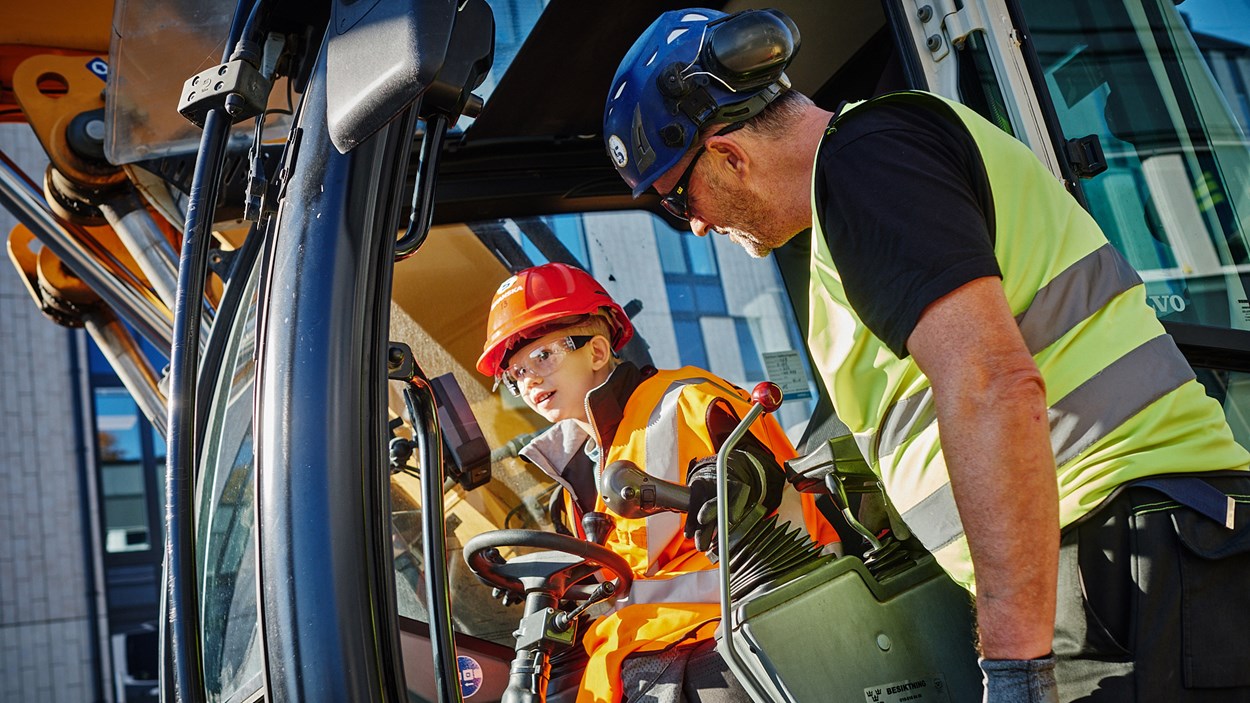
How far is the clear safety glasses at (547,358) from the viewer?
2648 mm

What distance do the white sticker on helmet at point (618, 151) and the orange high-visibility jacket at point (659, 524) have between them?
693 millimetres

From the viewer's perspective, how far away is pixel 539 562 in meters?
1.96

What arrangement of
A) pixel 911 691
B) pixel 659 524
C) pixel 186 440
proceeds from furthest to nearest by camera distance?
pixel 659 524, pixel 911 691, pixel 186 440

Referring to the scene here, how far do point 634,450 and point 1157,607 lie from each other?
49.1 inches

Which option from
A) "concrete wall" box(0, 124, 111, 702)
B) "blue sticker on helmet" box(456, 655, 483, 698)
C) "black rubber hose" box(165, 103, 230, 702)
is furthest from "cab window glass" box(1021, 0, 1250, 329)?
"concrete wall" box(0, 124, 111, 702)

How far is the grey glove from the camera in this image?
110 cm

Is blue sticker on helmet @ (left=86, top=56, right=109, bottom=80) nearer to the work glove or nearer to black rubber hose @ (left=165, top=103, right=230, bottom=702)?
black rubber hose @ (left=165, top=103, right=230, bottom=702)

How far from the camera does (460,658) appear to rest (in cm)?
250

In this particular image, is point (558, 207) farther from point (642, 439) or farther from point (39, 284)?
point (39, 284)

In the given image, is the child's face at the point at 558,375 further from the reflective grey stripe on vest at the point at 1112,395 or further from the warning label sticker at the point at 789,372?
the reflective grey stripe on vest at the point at 1112,395

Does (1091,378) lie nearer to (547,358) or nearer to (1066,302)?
(1066,302)

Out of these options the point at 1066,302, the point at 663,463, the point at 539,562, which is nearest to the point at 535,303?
the point at 663,463

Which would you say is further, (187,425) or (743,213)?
(743,213)

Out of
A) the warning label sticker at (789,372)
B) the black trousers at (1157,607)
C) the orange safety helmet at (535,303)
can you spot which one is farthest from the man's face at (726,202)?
the warning label sticker at (789,372)
